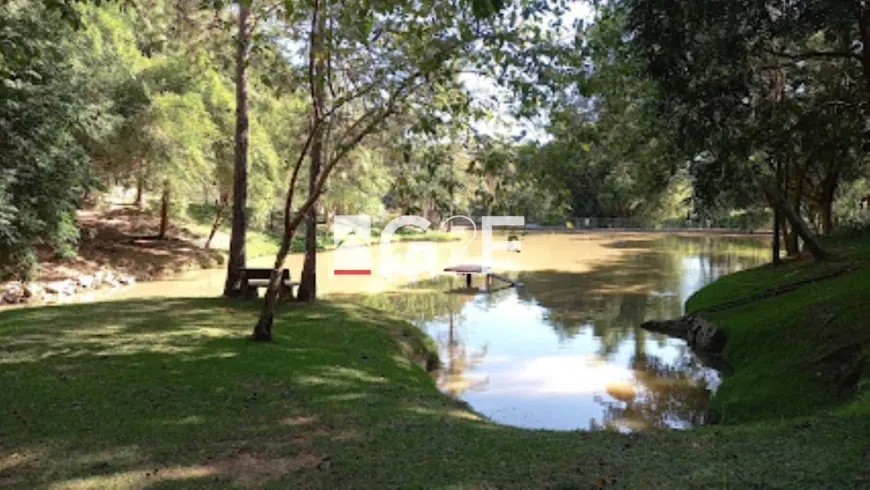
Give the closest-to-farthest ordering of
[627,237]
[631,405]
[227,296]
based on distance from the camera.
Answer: [631,405] → [227,296] → [627,237]

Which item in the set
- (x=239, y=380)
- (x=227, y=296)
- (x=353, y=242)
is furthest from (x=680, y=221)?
(x=239, y=380)

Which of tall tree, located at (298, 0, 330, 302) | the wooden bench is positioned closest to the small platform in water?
tall tree, located at (298, 0, 330, 302)

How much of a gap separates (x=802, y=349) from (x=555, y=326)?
6.64 meters

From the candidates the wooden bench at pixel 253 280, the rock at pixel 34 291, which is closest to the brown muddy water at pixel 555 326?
the rock at pixel 34 291

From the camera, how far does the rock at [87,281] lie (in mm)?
19031

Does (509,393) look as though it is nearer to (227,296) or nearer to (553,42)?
(553,42)

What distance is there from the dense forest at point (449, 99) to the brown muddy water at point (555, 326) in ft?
9.08

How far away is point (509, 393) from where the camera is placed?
9906 mm

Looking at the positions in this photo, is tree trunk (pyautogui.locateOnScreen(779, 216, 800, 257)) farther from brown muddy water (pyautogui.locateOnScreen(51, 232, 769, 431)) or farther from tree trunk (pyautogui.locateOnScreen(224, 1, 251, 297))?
tree trunk (pyautogui.locateOnScreen(224, 1, 251, 297))

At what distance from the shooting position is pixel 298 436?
543 cm

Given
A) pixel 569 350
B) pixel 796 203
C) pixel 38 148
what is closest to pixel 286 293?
pixel 569 350

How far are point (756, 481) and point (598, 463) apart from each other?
1059 millimetres

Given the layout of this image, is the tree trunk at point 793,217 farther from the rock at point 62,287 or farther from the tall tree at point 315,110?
the rock at point 62,287

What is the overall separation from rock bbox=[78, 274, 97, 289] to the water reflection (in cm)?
860
